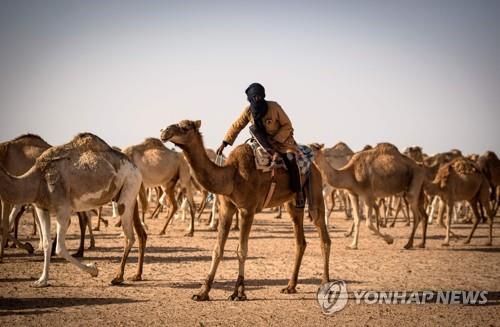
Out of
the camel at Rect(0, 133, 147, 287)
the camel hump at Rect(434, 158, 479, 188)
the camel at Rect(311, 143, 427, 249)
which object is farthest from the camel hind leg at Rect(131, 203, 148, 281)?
the camel hump at Rect(434, 158, 479, 188)

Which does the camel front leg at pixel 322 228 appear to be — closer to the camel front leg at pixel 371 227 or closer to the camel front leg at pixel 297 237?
the camel front leg at pixel 297 237

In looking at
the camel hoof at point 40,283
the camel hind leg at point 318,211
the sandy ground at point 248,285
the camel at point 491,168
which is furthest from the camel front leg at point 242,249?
the camel at point 491,168

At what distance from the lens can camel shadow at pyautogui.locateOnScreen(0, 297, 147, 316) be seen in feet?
21.2

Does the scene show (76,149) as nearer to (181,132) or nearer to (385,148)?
(181,132)

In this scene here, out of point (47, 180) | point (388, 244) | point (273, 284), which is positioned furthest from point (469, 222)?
point (47, 180)

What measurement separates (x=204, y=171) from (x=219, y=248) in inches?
45.3

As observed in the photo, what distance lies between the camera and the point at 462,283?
864 centimetres

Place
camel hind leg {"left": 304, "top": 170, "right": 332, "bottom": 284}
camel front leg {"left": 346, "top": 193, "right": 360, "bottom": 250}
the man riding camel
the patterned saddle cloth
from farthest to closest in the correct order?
camel front leg {"left": 346, "top": 193, "right": 360, "bottom": 250}
camel hind leg {"left": 304, "top": 170, "right": 332, "bottom": 284}
the man riding camel
the patterned saddle cloth

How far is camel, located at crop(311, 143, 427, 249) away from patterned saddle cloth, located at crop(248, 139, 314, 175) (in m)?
5.36

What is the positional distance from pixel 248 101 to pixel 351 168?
22.8 feet

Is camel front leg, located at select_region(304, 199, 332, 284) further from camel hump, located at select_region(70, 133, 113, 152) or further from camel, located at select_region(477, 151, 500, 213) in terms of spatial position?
camel, located at select_region(477, 151, 500, 213)

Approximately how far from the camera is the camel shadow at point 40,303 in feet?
21.2

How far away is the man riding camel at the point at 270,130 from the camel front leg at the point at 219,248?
0.85 m

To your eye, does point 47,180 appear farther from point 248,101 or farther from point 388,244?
point 388,244
